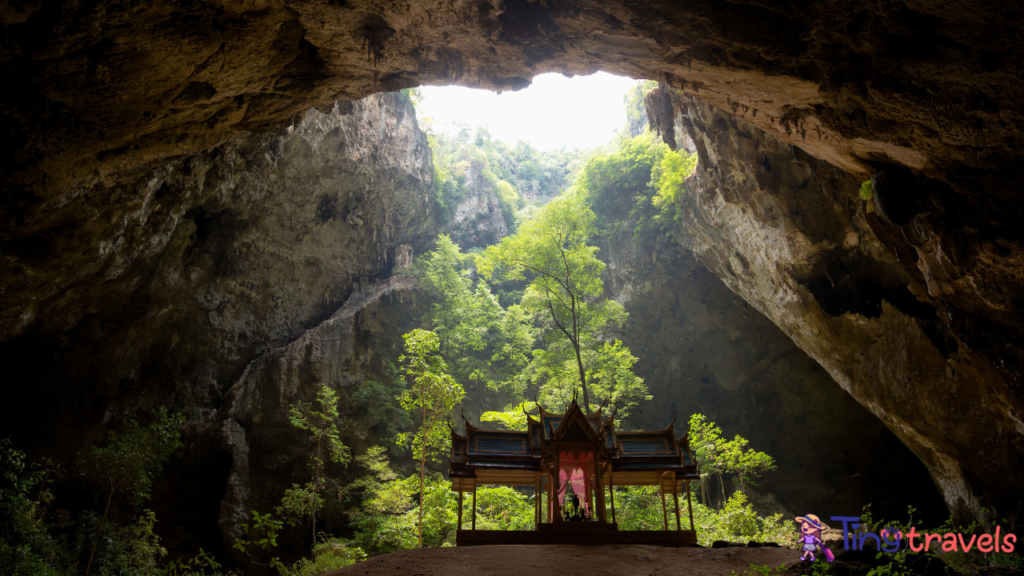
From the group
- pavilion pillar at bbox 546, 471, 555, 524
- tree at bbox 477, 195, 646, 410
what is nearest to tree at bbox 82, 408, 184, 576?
pavilion pillar at bbox 546, 471, 555, 524

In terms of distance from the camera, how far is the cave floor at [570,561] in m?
6.87

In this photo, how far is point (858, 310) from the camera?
39.7ft

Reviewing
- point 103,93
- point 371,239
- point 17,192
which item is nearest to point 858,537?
point 103,93

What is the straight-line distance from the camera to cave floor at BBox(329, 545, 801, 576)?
6.87 metres

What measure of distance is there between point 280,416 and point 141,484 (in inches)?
218

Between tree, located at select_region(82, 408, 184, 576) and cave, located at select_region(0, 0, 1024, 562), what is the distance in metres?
2.79

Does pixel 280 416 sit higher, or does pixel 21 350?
pixel 21 350

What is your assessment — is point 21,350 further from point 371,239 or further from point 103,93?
point 371,239

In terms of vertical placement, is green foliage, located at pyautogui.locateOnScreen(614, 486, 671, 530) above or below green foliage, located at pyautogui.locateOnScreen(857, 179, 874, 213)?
below

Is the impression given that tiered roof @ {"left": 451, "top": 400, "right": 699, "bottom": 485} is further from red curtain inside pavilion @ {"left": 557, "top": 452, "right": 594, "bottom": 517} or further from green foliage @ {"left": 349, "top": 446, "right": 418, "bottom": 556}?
green foliage @ {"left": 349, "top": 446, "right": 418, "bottom": 556}

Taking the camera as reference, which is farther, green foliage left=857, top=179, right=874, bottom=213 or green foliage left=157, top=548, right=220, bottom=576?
green foliage left=157, top=548, right=220, bottom=576

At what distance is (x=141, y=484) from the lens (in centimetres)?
1032

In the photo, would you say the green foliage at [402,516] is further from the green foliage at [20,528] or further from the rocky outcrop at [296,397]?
the green foliage at [20,528]

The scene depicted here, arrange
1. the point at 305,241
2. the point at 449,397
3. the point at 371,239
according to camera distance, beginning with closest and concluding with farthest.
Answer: the point at 449,397 < the point at 305,241 < the point at 371,239
